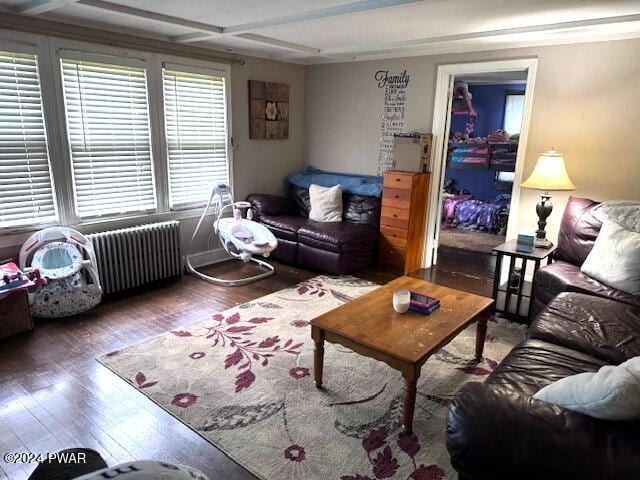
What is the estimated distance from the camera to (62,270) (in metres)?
3.52

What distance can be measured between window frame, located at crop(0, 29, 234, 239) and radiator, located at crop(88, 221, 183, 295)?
18 centimetres

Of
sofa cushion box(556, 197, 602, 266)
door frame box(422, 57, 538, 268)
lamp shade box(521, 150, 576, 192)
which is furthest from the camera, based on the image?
door frame box(422, 57, 538, 268)

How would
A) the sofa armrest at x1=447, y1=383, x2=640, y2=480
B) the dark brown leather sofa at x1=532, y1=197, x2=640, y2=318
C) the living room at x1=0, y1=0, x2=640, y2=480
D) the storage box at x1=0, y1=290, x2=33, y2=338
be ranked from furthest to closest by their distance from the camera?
the storage box at x1=0, y1=290, x2=33, y2=338 < the dark brown leather sofa at x1=532, y1=197, x2=640, y2=318 < the living room at x1=0, y1=0, x2=640, y2=480 < the sofa armrest at x1=447, y1=383, x2=640, y2=480

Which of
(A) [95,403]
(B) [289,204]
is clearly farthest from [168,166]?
(A) [95,403]

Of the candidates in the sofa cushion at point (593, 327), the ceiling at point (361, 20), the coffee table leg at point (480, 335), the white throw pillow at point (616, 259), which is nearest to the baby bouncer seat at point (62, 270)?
the ceiling at point (361, 20)

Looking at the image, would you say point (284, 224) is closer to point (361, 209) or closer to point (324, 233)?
point (324, 233)

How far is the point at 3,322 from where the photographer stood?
123 inches

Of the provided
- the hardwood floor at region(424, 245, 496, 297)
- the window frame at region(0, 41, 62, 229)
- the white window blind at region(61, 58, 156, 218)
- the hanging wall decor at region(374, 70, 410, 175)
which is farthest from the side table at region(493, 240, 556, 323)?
the window frame at region(0, 41, 62, 229)

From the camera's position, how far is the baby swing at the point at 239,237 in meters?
4.33

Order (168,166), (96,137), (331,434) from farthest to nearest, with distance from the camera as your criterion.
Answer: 1. (168,166)
2. (96,137)
3. (331,434)

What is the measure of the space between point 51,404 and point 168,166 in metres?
2.59

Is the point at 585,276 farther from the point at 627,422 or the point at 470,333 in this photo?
→ the point at 627,422

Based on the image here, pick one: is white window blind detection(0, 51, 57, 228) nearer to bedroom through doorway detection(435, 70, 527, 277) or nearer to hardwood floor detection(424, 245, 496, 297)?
hardwood floor detection(424, 245, 496, 297)

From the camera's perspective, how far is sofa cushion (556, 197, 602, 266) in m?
3.40
